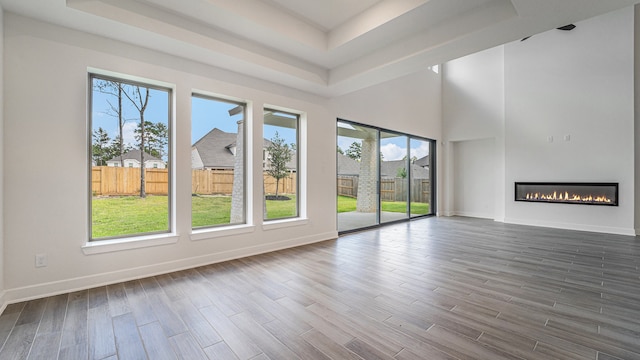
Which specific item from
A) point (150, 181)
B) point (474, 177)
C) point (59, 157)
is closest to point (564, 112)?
point (474, 177)

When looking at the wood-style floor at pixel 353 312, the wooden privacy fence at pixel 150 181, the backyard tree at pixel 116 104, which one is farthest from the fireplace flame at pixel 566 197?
the backyard tree at pixel 116 104

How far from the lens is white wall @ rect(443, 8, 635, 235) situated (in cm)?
574

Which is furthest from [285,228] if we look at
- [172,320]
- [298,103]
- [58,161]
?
[58,161]

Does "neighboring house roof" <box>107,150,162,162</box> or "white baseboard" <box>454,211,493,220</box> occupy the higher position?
"neighboring house roof" <box>107,150,162,162</box>

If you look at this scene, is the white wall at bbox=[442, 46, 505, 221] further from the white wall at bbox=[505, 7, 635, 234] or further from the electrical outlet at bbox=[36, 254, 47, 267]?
the electrical outlet at bbox=[36, 254, 47, 267]

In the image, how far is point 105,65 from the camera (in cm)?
302

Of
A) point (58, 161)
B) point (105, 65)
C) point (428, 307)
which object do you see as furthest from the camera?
point (105, 65)

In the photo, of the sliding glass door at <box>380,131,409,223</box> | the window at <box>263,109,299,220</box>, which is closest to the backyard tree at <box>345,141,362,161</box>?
the sliding glass door at <box>380,131,409,223</box>

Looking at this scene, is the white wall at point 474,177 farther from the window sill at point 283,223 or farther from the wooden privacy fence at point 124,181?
the wooden privacy fence at point 124,181

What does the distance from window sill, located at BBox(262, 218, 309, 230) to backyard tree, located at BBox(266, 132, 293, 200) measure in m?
0.43

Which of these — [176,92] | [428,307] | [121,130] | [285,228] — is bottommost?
[428,307]

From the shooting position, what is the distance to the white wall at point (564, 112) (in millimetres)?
5742

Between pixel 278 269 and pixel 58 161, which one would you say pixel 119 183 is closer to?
pixel 58 161

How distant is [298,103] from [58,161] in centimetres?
321
